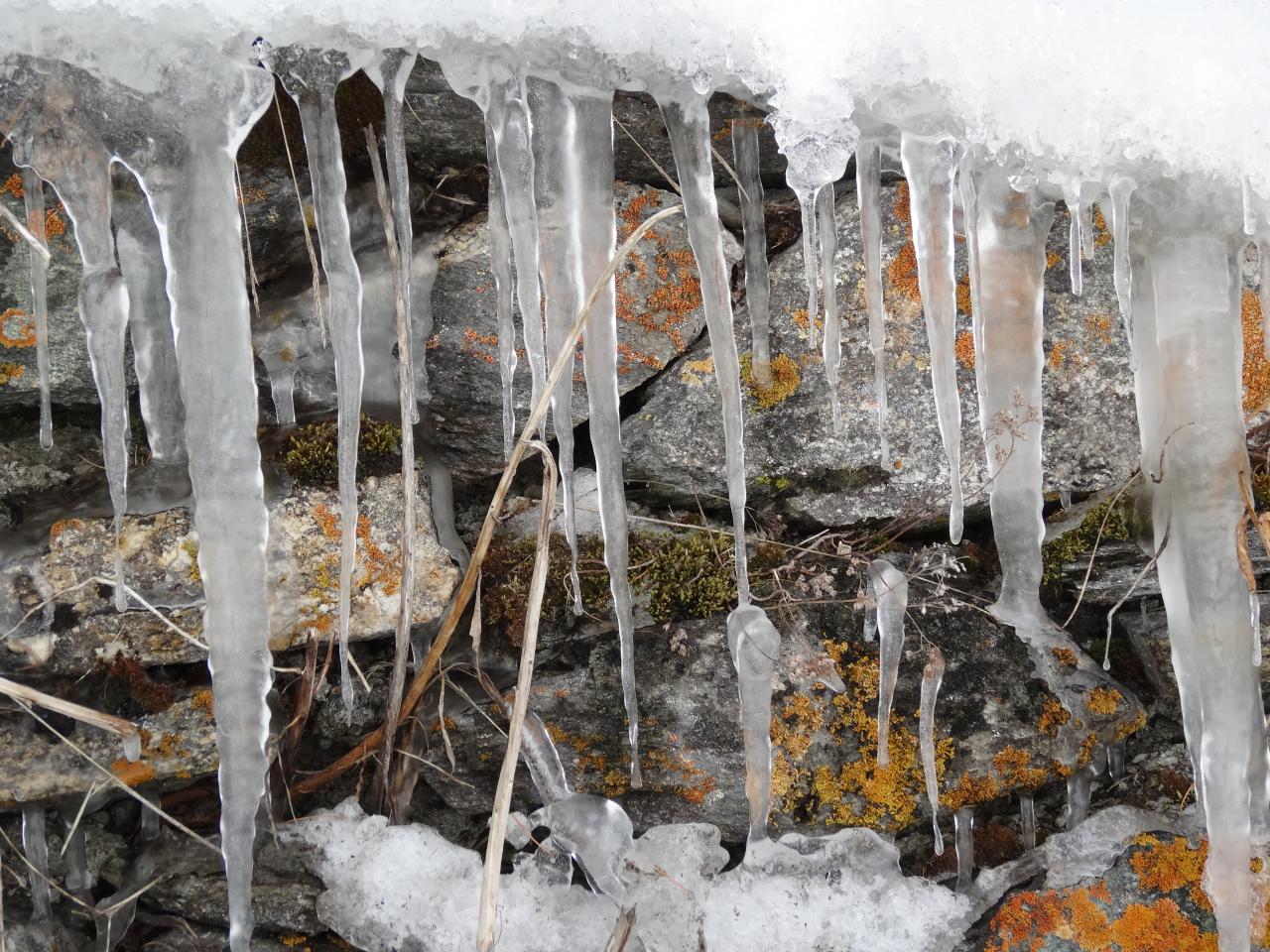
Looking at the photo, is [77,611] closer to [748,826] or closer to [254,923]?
[254,923]

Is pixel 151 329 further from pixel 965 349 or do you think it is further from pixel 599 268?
pixel 965 349

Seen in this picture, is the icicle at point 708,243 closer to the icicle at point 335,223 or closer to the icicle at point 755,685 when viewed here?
the icicle at point 755,685

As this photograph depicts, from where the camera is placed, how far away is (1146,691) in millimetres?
2768

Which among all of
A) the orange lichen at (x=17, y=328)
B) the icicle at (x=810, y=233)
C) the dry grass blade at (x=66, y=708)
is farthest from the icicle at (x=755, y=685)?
the orange lichen at (x=17, y=328)

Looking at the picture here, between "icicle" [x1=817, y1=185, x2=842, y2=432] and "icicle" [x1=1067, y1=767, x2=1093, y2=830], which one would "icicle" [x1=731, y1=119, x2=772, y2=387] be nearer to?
"icicle" [x1=817, y1=185, x2=842, y2=432]

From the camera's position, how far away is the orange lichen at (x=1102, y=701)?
2.65 metres

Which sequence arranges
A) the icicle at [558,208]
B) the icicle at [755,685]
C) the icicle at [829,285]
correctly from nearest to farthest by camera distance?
the icicle at [558,208], the icicle at [829,285], the icicle at [755,685]

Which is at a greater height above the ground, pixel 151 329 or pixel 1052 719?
pixel 151 329

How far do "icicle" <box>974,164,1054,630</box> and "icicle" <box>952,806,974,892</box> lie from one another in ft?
2.64

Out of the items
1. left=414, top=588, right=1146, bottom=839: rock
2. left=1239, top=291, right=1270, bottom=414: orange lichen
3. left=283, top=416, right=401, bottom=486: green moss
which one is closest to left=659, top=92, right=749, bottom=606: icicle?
left=414, top=588, right=1146, bottom=839: rock

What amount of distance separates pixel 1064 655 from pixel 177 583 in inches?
104

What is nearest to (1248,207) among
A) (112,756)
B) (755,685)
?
(755,685)

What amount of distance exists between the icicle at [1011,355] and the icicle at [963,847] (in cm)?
80

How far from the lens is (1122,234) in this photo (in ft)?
6.72
